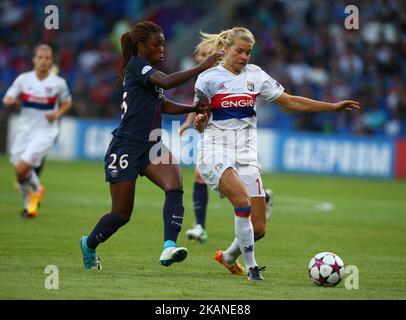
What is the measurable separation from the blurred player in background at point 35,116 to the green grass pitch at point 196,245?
22.8 inches

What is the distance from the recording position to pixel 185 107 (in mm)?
9609

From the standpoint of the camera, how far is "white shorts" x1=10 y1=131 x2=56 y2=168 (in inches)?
595

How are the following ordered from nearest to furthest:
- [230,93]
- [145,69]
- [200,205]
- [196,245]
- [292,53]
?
[145,69] < [230,93] < [196,245] < [200,205] < [292,53]

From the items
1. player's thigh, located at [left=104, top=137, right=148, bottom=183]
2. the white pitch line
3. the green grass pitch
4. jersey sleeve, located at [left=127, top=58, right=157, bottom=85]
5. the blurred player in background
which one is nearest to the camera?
the green grass pitch

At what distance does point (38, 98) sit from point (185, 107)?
6.46 m

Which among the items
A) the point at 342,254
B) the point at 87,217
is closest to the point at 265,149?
the point at 87,217

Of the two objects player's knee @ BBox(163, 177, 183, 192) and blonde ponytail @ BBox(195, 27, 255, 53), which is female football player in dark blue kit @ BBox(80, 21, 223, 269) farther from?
blonde ponytail @ BBox(195, 27, 255, 53)

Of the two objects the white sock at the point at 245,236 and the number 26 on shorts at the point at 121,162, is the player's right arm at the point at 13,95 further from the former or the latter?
the white sock at the point at 245,236

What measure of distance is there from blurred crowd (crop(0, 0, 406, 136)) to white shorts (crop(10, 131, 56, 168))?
13.1 meters

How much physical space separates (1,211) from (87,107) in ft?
50.4

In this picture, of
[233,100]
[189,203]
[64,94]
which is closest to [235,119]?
[233,100]

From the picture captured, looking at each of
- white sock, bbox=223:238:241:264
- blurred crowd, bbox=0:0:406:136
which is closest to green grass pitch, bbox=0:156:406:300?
white sock, bbox=223:238:241:264

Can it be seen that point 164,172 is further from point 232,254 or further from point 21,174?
point 21,174

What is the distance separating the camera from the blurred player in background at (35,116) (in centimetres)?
1508
